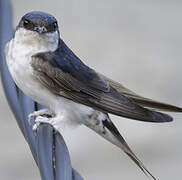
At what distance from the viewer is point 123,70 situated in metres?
6.18

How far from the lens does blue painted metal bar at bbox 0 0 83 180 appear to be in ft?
6.59

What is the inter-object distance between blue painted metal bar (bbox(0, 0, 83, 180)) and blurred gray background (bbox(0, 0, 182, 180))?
2924 mm

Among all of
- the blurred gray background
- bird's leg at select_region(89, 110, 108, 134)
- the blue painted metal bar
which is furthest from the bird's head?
the blurred gray background

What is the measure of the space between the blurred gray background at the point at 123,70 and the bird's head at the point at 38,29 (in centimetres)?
228

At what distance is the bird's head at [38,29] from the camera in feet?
9.36

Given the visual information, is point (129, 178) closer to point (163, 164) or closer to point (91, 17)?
point (163, 164)

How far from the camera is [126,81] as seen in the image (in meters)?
6.04

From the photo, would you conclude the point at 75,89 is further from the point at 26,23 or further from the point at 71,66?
the point at 26,23

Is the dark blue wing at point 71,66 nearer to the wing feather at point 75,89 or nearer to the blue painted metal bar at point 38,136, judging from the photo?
the wing feather at point 75,89

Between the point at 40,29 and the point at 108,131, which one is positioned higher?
the point at 40,29

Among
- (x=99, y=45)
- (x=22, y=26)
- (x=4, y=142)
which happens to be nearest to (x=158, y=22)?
(x=99, y=45)

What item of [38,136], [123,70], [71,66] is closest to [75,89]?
[71,66]

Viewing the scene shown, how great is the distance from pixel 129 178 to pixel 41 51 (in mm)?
2520

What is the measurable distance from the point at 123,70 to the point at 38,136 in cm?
410
